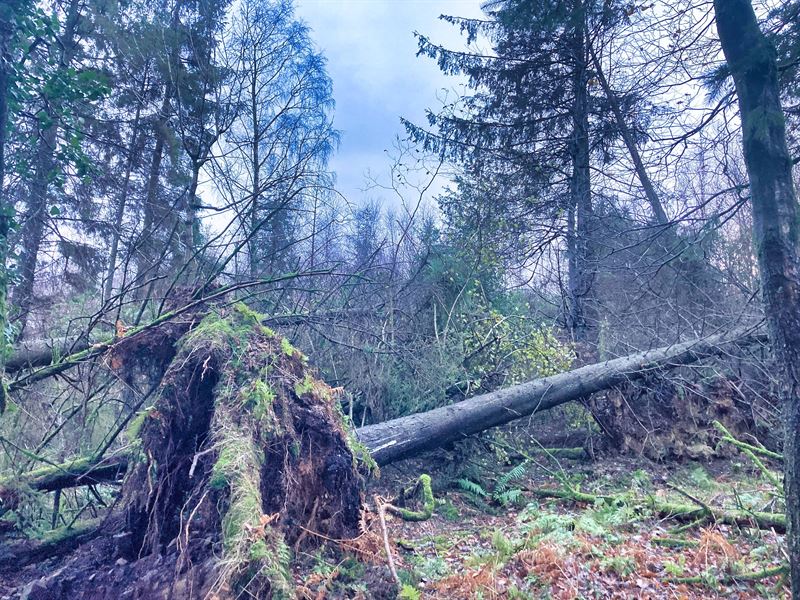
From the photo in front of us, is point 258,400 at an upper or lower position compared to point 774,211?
lower

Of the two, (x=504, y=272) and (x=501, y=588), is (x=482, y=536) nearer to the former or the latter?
(x=501, y=588)

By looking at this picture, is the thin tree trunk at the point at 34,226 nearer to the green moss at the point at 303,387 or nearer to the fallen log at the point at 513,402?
the green moss at the point at 303,387

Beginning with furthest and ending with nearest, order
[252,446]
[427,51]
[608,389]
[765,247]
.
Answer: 1. [427,51]
2. [608,389]
3. [252,446]
4. [765,247]

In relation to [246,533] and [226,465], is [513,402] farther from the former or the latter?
[246,533]

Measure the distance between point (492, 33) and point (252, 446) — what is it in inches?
506

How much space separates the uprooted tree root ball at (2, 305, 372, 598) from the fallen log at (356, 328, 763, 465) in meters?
1.64

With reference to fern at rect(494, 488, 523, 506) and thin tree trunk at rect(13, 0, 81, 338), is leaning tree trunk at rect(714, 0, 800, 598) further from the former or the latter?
thin tree trunk at rect(13, 0, 81, 338)

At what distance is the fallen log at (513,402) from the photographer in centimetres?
606

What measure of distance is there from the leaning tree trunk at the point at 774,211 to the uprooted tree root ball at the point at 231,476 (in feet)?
9.91

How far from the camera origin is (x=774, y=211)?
3129mm

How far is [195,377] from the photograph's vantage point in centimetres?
413

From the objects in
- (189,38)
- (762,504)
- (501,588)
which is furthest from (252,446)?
(189,38)

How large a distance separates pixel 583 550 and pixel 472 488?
239cm

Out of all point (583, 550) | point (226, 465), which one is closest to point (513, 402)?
point (583, 550)
